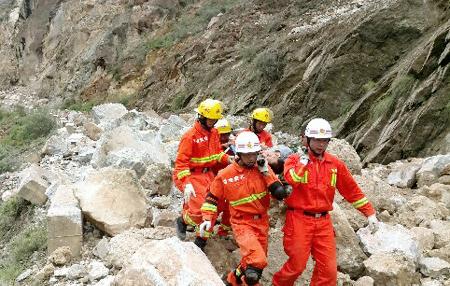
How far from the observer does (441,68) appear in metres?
9.69

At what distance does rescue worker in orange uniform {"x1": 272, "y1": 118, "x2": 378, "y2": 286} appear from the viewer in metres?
4.54

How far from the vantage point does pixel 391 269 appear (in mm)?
4879

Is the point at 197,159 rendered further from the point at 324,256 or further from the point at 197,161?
the point at 324,256

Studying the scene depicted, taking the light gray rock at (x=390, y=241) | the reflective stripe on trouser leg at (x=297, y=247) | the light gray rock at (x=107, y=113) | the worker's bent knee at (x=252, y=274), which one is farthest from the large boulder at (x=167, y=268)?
the light gray rock at (x=107, y=113)

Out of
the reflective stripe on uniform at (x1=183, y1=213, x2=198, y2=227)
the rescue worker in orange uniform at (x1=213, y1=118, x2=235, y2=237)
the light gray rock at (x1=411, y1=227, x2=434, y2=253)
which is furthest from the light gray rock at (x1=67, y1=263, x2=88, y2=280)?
the light gray rock at (x1=411, y1=227, x2=434, y2=253)

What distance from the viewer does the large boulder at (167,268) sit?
3975 mm

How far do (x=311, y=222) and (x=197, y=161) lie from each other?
1.55 metres

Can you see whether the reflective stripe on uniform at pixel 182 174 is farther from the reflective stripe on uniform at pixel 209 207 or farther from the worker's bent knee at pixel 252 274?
the worker's bent knee at pixel 252 274

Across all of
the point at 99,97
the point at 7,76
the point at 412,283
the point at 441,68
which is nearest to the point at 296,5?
the point at 99,97

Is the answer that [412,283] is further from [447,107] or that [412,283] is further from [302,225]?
[447,107]

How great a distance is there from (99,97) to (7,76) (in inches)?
611

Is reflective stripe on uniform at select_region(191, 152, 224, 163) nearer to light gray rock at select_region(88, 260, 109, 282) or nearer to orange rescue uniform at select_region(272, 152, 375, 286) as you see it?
orange rescue uniform at select_region(272, 152, 375, 286)

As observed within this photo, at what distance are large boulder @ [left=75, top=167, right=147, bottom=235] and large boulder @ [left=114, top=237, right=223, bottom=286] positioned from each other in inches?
65.4

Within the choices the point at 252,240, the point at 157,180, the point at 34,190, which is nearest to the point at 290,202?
the point at 252,240
